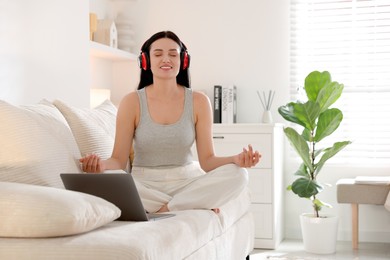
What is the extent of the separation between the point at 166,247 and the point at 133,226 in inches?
5.9

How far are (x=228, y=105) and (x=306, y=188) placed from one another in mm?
956

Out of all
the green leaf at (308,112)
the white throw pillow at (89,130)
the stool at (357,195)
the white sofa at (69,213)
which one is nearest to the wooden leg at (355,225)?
the stool at (357,195)

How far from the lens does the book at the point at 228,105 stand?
511 centimetres

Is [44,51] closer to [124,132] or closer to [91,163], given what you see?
[124,132]

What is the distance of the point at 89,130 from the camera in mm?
2861

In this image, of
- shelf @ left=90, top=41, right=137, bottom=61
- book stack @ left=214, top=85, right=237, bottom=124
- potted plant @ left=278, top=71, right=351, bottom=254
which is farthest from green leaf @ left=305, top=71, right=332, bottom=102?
shelf @ left=90, top=41, right=137, bottom=61

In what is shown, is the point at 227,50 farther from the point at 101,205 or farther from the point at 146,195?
the point at 101,205

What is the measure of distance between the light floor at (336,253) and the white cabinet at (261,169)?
133 mm

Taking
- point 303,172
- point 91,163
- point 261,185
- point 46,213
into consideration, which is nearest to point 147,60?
point 91,163

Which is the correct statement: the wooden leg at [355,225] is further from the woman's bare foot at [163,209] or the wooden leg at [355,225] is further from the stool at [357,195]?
the woman's bare foot at [163,209]

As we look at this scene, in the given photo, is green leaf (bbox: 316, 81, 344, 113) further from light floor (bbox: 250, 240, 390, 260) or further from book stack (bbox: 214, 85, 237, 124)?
light floor (bbox: 250, 240, 390, 260)

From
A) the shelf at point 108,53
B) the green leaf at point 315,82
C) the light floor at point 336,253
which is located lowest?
the light floor at point 336,253

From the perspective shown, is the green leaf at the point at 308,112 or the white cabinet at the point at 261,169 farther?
the white cabinet at the point at 261,169

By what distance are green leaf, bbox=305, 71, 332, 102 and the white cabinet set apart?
1.14ft
